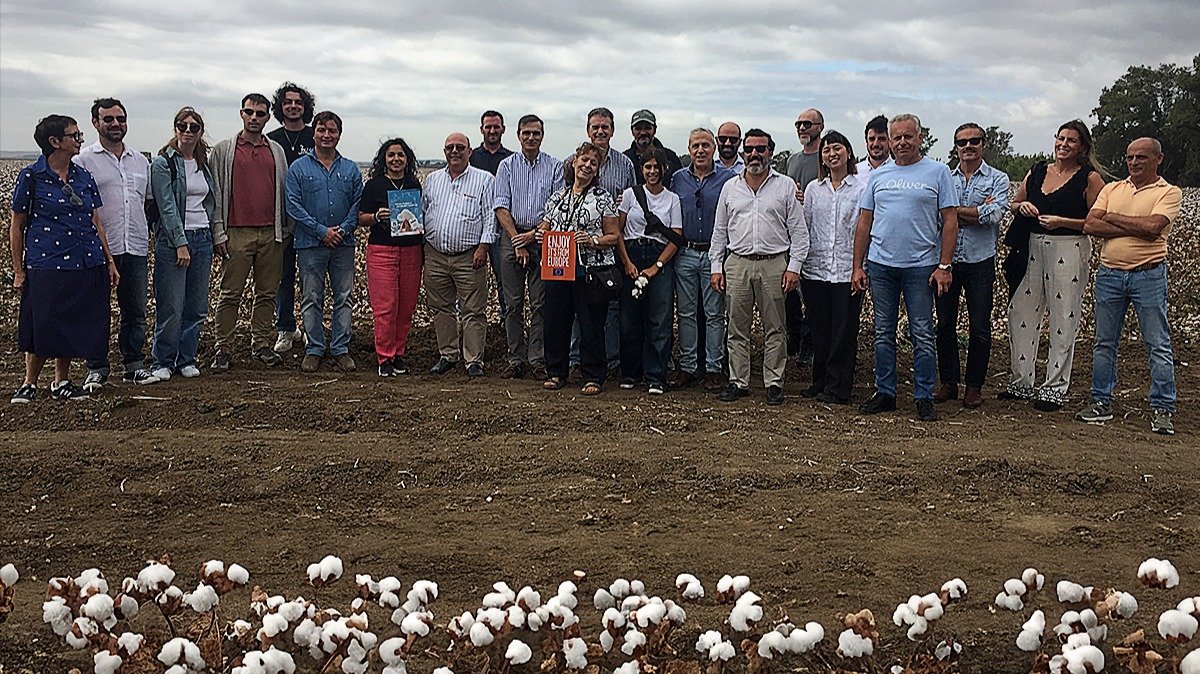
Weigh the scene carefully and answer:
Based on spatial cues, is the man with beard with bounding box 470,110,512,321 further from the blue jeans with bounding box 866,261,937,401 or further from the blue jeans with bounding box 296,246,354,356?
the blue jeans with bounding box 866,261,937,401

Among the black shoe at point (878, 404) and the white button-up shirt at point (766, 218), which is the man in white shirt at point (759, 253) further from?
the black shoe at point (878, 404)

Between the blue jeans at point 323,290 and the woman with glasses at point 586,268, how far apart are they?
5.69 feet

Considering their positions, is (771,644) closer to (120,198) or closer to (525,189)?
(525,189)

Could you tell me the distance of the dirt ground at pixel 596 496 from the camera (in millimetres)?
4973

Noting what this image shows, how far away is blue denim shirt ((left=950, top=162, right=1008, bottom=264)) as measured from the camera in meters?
7.89

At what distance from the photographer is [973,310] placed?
26.6ft

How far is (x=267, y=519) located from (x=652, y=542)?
2.01 meters

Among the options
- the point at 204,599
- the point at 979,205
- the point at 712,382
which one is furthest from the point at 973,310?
the point at 204,599

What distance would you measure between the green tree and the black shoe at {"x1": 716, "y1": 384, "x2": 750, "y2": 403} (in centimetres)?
3254

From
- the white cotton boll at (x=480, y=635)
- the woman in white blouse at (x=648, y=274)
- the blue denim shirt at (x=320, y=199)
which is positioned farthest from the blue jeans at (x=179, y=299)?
the white cotton boll at (x=480, y=635)

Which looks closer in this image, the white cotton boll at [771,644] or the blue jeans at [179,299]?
the white cotton boll at [771,644]

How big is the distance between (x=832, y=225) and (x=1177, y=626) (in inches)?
198

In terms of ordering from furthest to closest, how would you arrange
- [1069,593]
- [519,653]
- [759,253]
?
1. [759,253]
2. [1069,593]
3. [519,653]

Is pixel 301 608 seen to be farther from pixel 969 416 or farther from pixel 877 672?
pixel 969 416
